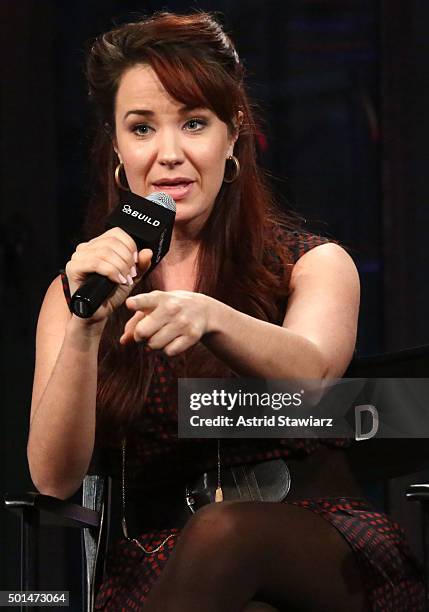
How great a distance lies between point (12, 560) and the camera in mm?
2906

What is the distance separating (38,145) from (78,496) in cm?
90

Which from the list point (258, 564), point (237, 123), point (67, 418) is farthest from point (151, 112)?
point (258, 564)

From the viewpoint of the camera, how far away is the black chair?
5.38ft

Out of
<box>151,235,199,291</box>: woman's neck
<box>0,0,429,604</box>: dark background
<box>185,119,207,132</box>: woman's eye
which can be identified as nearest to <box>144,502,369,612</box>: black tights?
<box>151,235,199,291</box>: woman's neck

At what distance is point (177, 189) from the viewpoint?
1708mm

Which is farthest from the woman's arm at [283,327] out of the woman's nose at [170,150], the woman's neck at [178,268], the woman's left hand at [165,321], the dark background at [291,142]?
the dark background at [291,142]

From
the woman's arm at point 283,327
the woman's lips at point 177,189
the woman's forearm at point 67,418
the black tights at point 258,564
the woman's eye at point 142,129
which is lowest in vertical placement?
the black tights at point 258,564

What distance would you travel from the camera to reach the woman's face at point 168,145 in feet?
5.56

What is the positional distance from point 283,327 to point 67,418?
322 millimetres

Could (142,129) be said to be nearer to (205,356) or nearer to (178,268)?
(178,268)

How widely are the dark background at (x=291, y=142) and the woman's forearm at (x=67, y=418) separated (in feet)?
3.67

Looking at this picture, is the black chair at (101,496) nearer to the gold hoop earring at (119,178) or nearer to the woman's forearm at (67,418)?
the woman's forearm at (67,418)

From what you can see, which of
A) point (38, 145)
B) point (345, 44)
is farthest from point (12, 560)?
point (345, 44)

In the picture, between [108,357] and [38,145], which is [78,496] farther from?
[108,357]
